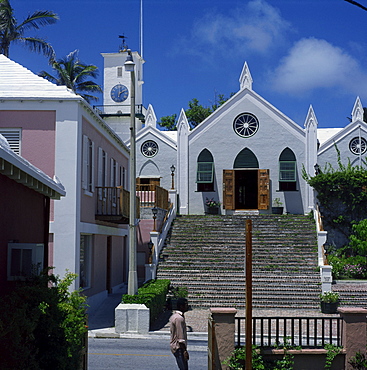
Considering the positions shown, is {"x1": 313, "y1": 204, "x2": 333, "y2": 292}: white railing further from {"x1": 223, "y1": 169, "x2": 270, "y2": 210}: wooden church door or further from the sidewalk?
{"x1": 223, "y1": 169, "x2": 270, "y2": 210}: wooden church door

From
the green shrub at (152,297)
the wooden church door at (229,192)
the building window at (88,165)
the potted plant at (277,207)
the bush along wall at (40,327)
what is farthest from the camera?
the wooden church door at (229,192)

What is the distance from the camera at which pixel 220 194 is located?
108ft

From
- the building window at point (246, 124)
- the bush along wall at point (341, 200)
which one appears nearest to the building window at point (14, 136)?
the building window at point (246, 124)

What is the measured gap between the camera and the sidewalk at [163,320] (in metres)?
16.5

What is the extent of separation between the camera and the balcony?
2106 cm

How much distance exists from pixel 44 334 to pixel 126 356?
5.24 metres

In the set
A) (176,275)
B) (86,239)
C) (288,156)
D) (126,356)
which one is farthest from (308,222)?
(126,356)

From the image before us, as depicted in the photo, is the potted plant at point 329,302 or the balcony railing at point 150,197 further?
the balcony railing at point 150,197

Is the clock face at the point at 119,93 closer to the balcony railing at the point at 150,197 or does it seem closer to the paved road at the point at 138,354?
the balcony railing at the point at 150,197

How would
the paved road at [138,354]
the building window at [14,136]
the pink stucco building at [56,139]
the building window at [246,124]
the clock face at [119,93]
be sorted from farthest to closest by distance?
1. the clock face at [119,93]
2. the building window at [246,124]
3. the building window at [14,136]
4. the pink stucco building at [56,139]
5. the paved road at [138,354]

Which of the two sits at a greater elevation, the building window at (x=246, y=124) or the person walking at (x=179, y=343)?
the building window at (x=246, y=124)

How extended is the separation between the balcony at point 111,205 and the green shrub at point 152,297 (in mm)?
2688

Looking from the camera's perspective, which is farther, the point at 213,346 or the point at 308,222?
the point at 308,222

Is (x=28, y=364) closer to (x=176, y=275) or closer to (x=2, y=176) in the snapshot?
(x=2, y=176)
